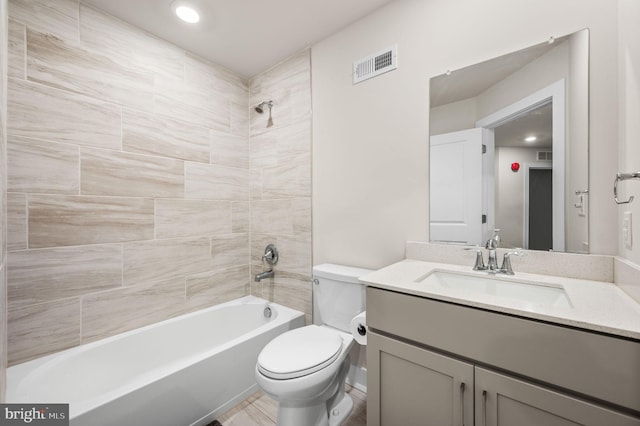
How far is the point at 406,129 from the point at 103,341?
2281 mm

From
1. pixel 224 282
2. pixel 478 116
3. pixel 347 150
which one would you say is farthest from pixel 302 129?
pixel 224 282

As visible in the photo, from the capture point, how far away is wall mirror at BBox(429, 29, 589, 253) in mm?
1152

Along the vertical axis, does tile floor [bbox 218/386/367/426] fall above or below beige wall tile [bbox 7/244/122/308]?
below

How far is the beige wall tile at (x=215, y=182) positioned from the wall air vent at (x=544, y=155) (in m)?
2.15

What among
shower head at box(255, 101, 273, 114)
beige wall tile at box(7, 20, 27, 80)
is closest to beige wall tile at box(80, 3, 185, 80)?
beige wall tile at box(7, 20, 27, 80)

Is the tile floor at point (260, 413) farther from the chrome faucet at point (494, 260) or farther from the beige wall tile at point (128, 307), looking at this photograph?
the chrome faucet at point (494, 260)

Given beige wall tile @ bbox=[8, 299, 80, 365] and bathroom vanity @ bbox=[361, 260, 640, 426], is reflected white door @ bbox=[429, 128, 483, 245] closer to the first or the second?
bathroom vanity @ bbox=[361, 260, 640, 426]

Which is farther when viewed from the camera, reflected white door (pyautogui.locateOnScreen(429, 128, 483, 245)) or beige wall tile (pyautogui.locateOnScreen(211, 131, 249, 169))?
beige wall tile (pyautogui.locateOnScreen(211, 131, 249, 169))

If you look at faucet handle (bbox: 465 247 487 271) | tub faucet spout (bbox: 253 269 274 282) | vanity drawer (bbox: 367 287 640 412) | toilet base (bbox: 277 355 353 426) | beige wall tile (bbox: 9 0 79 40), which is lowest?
toilet base (bbox: 277 355 353 426)

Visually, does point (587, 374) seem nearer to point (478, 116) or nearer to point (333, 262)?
point (478, 116)

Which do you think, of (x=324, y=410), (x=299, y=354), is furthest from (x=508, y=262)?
(x=324, y=410)

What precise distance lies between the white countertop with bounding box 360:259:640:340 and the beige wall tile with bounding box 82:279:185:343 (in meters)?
1.60

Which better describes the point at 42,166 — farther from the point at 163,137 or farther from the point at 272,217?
the point at 272,217

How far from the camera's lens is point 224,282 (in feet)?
7.69
